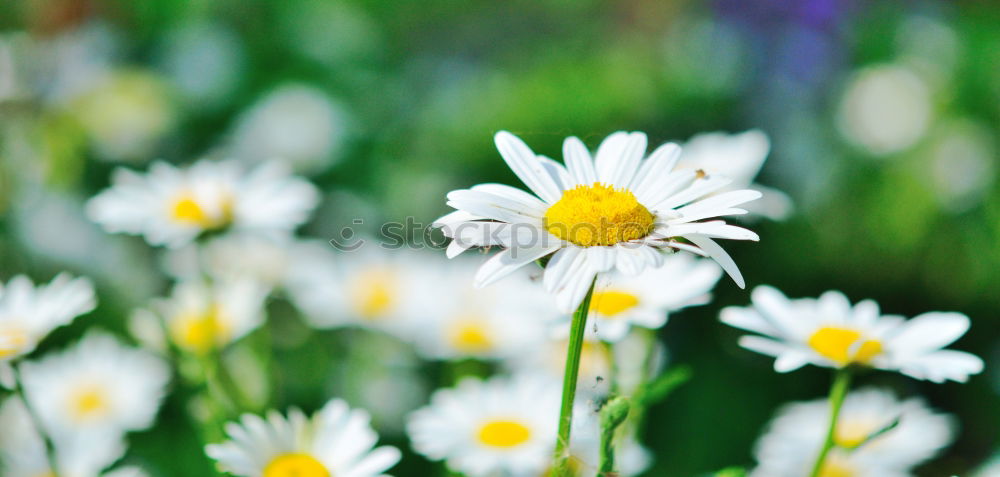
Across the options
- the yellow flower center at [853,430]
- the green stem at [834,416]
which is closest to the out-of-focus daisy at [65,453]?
the green stem at [834,416]

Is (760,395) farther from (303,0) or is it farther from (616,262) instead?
(303,0)

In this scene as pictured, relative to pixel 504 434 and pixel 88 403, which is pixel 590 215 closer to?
pixel 504 434

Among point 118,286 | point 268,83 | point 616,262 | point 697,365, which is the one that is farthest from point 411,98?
point 616,262

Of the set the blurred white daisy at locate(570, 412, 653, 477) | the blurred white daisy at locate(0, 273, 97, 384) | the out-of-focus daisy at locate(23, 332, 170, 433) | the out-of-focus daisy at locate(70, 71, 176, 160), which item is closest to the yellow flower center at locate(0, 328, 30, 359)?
the blurred white daisy at locate(0, 273, 97, 384)

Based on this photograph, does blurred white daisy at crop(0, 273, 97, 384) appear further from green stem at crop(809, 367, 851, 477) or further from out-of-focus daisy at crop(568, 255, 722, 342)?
green stem at crop(809, 367, 851, 477)

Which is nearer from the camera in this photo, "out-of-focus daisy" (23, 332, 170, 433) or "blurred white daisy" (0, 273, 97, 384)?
"blurred white daisy" (0, 273, 97, 384)

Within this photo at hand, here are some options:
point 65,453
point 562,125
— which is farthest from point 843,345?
point 562,125
